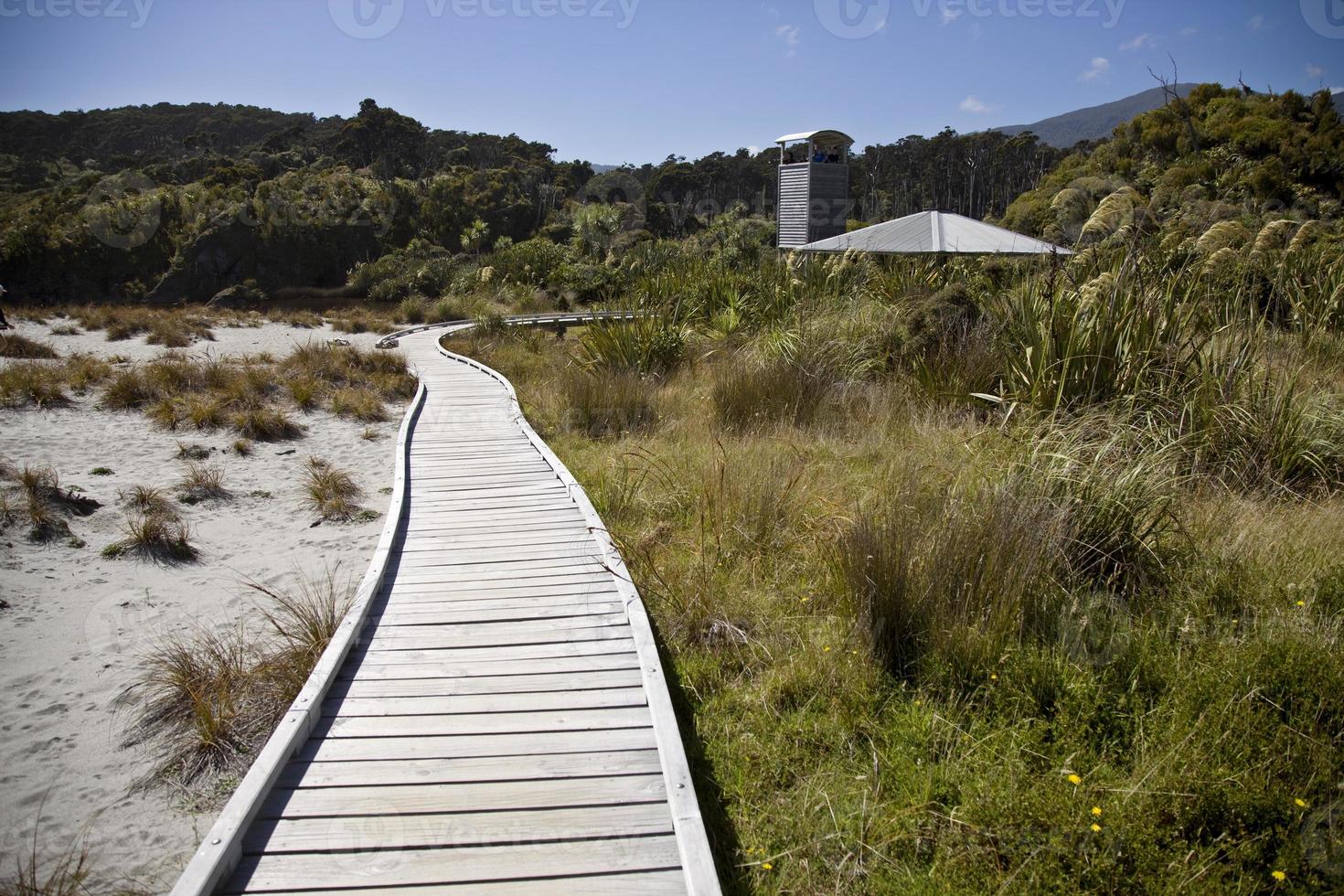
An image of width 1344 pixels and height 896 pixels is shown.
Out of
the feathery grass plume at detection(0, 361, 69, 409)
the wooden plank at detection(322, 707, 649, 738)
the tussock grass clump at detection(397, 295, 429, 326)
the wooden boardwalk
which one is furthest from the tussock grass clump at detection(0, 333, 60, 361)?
the wooden plank at detection(322, 707, 649, 738)

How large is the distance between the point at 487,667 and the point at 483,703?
0.93 ft

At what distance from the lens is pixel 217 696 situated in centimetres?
385

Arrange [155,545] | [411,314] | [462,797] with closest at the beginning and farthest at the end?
1. [462,797]
2. [155,545]
3. [411,314]

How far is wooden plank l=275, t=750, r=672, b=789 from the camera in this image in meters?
2.75

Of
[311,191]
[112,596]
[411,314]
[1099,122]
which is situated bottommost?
[112,596]

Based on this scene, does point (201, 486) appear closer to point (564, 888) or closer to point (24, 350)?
point (564, 888)

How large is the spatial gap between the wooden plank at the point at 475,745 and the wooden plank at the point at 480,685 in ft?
1.03

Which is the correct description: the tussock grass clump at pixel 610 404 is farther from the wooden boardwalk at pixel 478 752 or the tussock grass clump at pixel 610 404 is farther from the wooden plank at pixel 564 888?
the wooden plank at pixel 564 888

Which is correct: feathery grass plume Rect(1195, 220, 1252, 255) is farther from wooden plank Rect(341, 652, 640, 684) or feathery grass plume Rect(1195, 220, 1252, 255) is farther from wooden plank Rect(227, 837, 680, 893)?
wooden plank Rect(227, 837, 680, 893)

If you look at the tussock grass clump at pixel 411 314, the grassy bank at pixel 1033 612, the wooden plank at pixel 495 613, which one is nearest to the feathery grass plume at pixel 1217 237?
the grassy bank at pixel 1033 612

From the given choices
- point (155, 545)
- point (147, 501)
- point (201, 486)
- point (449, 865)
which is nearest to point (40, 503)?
point (147, 501)

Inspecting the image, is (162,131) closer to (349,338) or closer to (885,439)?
(349,338)

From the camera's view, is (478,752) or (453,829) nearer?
(453,829)

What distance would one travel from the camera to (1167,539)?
13.5 ft
